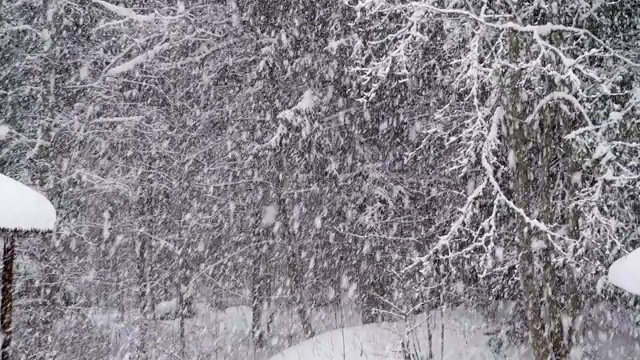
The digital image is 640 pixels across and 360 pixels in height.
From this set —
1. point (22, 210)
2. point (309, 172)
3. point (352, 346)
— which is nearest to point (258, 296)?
point (309, 172)

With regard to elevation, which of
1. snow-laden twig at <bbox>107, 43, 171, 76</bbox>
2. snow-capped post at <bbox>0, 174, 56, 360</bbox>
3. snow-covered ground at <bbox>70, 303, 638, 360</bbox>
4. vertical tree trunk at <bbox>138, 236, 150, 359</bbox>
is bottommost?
snow-covered ground at <bbox>70, 303, 638, 360</bbox>

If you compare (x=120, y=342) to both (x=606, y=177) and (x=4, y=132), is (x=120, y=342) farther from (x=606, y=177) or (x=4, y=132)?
(x=606, y=177)

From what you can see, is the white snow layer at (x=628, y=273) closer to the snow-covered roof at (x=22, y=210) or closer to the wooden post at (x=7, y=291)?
the snow-covered roof at (x=22, y=210)

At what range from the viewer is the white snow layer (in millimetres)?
5223

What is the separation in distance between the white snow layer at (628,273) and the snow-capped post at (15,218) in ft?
19.8

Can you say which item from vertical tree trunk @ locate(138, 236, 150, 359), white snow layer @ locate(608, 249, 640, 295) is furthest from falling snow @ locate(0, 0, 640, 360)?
white snow layer @ locate(608, 249, 640, 295)

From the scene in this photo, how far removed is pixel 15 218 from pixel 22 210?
0.14 metres

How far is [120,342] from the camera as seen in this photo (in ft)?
40.5

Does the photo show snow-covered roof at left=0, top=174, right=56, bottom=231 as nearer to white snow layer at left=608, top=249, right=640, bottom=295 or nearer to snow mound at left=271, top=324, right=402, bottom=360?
snow mound at left=271, top=324, right=402, bottom=360

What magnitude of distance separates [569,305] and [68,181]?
370 inches

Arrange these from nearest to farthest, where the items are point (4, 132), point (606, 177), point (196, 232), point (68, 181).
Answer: point (606, 177) < point (4, 132) < point (68, 181) < point (196, 232)

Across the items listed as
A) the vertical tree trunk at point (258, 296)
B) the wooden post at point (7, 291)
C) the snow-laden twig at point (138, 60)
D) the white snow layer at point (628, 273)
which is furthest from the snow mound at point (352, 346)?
the snow-laden twig at point (138, 60)

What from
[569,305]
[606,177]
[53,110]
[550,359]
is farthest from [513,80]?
[53,110]

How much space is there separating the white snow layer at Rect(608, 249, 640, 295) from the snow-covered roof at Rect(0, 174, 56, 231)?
19.8ft
